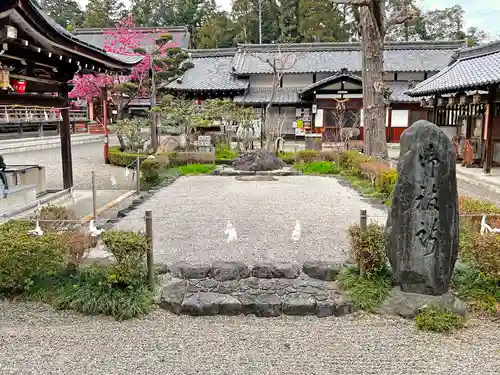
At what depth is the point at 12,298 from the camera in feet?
16.1

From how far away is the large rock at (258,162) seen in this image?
15.1 meters

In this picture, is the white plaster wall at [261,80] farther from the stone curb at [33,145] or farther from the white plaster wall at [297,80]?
the stone curb at [33,145]

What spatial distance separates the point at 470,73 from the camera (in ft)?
49.8

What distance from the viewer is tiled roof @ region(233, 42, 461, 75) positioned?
27.8 metres

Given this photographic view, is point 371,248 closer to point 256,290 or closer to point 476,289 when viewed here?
point 476,289

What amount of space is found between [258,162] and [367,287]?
1061 centimetres

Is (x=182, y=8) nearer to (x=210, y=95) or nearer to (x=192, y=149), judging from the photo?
(x=210, y=95)

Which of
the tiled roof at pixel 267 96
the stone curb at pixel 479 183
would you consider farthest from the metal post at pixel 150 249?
the tiled roof at pixel 267 96

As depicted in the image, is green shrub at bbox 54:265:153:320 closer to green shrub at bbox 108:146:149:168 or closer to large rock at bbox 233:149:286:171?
large rock at bbox 233:149:286:171

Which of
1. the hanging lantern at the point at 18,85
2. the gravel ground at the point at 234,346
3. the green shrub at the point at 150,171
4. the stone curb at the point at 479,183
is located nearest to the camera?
the gravel ground at the point at 234,346

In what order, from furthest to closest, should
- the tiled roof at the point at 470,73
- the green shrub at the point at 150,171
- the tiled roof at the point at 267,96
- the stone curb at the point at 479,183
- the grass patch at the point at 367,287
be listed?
1. the tiled roof at the point at 267,96
2. the tiled roof at the point at 470,73
3. the green shrub at the point at 150,171
4. the stone curb at the point at 479,183
5. the grass patch at the point at 367,287

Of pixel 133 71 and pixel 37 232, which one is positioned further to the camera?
pixel 133 71

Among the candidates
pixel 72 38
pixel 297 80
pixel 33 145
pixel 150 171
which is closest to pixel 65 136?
pixel 72 38

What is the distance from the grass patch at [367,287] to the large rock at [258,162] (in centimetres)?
1007
